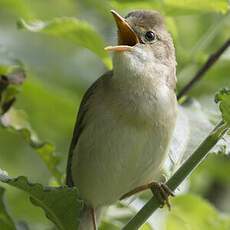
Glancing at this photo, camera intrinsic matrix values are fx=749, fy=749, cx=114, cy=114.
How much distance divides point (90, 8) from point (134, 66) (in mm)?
1339

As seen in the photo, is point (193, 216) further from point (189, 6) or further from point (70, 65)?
point (70, 65)

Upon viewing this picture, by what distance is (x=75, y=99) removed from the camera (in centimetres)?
389

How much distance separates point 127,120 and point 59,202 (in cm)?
87

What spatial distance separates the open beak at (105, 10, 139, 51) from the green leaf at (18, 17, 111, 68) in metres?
0.11

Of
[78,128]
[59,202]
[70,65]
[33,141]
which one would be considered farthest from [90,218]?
[70,65]

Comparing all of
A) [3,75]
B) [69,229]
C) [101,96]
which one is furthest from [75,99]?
[69,229]

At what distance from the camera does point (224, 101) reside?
83.0 inches

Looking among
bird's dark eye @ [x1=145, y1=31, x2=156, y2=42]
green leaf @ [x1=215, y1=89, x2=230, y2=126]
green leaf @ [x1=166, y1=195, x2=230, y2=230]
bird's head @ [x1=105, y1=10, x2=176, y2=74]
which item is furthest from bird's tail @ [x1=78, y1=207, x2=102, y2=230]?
green leaf @ [x1=215, y1=89, x2=230, y2=126]

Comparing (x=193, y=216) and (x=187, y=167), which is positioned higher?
(x=187, y=167)

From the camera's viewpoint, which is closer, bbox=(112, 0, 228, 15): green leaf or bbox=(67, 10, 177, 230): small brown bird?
bbox=(112, 0, 228, 15): green leaf

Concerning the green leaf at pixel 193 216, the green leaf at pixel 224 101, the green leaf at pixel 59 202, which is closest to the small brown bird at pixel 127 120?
the green leaf at pixel 193 216

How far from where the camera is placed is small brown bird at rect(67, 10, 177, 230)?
10.1 feet

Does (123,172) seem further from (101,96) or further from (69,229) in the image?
(69,229)

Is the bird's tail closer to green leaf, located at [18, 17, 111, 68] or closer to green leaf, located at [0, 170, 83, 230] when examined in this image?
green leaf, located at [18, 17, 111, 68]
